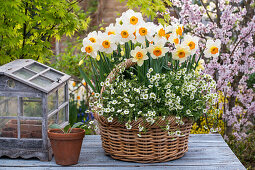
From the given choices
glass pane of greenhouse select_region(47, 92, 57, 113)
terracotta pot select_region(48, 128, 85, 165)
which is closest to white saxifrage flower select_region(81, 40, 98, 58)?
glass pane of greenhouse select_region(47, 92, 57, 113)

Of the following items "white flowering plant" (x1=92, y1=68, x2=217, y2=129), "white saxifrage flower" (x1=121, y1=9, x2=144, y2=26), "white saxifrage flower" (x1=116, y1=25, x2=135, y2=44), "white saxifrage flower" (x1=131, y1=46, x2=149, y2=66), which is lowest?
"white flowering plant" (x1=92, y1=68, x2=217, y2=129)

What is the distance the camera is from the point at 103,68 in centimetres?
201

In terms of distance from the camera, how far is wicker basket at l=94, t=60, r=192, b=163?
1763 mm

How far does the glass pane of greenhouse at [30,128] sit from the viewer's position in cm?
188

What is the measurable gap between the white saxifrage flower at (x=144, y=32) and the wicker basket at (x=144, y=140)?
0.17m

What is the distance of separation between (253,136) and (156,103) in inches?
118

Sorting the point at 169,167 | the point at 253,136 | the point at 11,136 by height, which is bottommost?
the point at 253,136

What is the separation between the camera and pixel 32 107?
1.95 metres

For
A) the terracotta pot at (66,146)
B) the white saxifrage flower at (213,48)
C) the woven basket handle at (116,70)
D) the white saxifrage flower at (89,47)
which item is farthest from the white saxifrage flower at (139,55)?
the terracotta pot at (66,146)

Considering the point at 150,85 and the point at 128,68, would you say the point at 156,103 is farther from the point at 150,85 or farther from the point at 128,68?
the point at 128,68

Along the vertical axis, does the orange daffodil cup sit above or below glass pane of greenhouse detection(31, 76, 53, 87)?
above

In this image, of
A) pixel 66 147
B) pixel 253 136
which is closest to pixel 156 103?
pixel 66 147

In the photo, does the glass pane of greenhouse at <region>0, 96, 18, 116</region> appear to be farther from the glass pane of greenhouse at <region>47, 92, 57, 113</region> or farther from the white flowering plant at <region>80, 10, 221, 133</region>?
the white flowering plant at <region>80, 10, 221, 133</region>

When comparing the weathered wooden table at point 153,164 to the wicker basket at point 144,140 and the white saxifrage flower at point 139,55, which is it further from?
the white saxifrage flower at point 139,55
